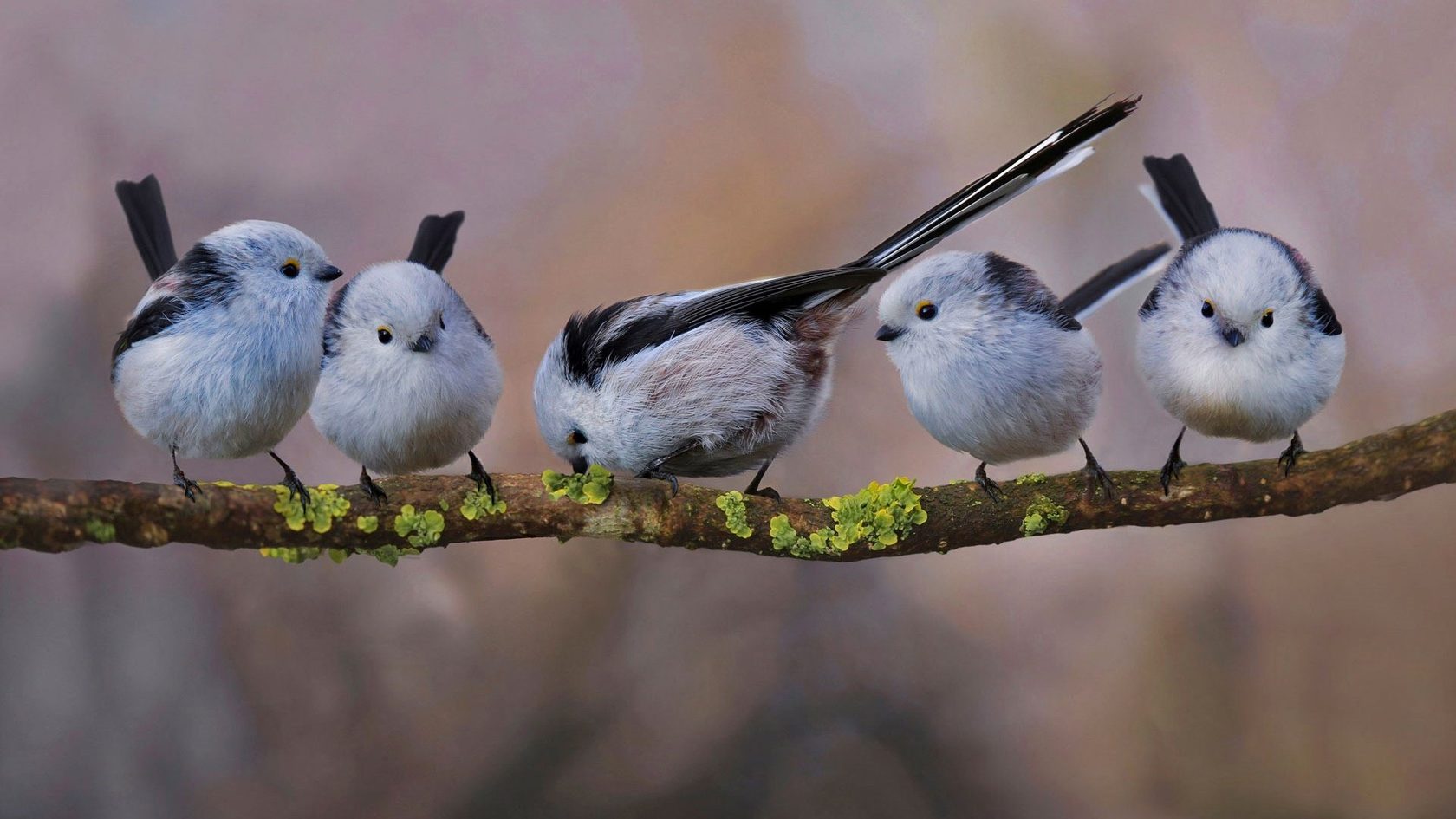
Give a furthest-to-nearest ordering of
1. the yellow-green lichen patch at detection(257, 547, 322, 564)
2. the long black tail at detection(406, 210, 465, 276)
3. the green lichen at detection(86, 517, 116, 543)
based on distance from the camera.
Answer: the long black tail at detection(406, 210, 465, 276), the yellow-green lichen patch at detection(257, 547, 322, 564), the green lichen at detection(86, 517, 116, 543)

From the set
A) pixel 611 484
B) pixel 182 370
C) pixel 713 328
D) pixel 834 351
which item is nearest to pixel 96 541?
A: pixel 182 370

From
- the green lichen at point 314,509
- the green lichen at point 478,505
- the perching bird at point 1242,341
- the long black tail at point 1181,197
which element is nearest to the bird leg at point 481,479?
the green lichen at point 478,505

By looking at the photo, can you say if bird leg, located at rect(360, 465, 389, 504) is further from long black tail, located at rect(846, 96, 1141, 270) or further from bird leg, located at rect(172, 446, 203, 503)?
long black tail, located at rect(846, 96, 1141, 270)

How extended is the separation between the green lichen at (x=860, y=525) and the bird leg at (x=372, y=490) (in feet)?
1.13

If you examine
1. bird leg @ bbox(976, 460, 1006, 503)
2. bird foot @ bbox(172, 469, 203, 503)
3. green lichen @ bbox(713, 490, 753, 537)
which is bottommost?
bird leg @ bbox(976, 460, 1006, 503)

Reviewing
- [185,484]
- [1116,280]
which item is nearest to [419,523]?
[185,484]

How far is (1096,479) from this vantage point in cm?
111

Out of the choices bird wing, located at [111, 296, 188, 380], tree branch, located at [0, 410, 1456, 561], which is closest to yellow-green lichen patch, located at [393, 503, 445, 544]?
tree branch, located at [0, 410, 1456, 561]

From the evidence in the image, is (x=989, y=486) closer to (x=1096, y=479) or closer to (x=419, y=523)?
(x=1096, y=479)

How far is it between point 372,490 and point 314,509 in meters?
0.05

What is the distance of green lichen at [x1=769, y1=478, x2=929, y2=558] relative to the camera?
1072 millimetres

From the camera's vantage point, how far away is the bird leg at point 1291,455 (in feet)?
3.62

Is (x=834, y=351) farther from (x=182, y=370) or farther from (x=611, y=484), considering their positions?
(x=182, y=370)

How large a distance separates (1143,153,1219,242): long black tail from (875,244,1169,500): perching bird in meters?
0.21
